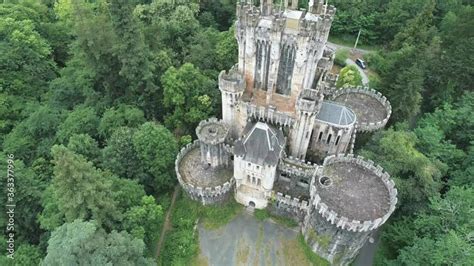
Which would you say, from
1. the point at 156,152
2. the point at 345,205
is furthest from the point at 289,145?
the point at 156,152

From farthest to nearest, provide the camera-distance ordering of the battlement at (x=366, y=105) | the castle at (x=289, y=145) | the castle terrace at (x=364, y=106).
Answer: the castle terrace at (x=364, y=106), the battlement at (x=366, y=105), the castle at (x=289, y=145)

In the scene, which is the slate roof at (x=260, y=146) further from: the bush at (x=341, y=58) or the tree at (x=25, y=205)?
the bush at (x=341, y=58)

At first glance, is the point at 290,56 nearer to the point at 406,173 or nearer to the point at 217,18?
the point at 406,173

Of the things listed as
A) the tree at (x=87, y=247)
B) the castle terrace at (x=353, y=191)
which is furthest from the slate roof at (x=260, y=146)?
the tree at (x=87, y=247)

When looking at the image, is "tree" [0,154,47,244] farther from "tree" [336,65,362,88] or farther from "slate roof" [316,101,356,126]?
"tree" [336,65,362,88]

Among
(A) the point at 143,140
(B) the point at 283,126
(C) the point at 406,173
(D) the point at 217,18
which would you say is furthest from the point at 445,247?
(D) the point at 217,18
